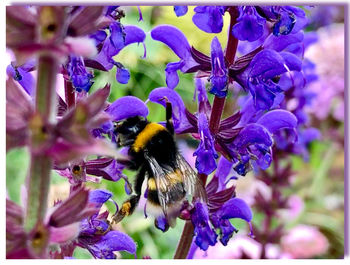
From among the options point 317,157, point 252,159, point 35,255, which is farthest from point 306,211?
point 35,255

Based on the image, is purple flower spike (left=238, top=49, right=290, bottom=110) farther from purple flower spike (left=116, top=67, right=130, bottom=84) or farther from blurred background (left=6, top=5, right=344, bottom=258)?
blurred background (left=6, top=5, right=344, bottom=258)

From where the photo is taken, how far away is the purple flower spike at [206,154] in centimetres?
90

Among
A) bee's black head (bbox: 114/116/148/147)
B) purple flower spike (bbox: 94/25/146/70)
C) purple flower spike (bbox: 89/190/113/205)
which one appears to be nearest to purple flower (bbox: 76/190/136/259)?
purple flower spike (bbox: 89/190/113/205)

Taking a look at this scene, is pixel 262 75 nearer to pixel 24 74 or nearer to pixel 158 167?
pixel 158 167

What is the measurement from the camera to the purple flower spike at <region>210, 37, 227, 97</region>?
880mm

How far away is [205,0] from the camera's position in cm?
80

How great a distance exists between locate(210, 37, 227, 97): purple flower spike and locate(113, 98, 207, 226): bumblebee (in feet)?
0.35

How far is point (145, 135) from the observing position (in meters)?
0.95

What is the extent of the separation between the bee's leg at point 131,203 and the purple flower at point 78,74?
222 millimetres

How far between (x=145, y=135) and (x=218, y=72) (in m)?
0.17

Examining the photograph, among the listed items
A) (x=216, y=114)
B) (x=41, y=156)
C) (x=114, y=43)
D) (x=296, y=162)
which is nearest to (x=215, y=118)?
(x=216, y=114)

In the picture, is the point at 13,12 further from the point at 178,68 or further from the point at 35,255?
the point at 178,68
